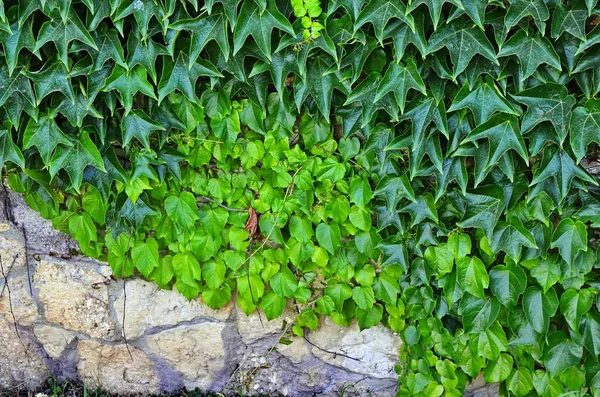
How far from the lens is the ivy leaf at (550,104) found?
1.75m

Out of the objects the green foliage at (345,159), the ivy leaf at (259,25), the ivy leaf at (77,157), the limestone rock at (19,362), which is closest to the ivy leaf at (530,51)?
the green foliage at (345,159)

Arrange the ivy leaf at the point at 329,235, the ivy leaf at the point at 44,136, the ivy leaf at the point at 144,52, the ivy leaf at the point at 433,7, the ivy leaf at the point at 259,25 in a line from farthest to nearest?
the ivy leaf at the point at 329,235, the ivy leaf at the point at 44,136, the ivy leaf at the point at 144,52, the ivy leaf at the point at 259,25, the ivy leaf at the point at 433,7

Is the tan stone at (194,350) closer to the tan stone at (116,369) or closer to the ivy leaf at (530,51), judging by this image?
the tan stone at (116,369)

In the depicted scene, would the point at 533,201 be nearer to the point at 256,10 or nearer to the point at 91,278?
the point at 256,10

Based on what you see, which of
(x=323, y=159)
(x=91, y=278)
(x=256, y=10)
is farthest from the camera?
(x=91, y=278)

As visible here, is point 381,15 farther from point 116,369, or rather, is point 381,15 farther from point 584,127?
point 116,369

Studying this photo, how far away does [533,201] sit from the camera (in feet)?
6.32

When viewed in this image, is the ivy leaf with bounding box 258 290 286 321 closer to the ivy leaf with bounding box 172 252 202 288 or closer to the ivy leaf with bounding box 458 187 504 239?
the ivy leaf with bounding box 172 252 202 288

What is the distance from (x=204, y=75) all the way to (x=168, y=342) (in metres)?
1.11

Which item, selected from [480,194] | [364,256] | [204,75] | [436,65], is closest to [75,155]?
[204,75]

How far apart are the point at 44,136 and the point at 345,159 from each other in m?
1.00

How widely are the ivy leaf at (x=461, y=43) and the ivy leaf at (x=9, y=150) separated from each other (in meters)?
1.36

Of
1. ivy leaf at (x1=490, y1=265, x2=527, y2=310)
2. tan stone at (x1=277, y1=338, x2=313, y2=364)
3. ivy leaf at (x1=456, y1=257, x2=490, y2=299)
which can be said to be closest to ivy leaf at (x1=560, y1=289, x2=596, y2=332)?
ivy leaf at (x1=490, y1=265, x2=527, y2=310)

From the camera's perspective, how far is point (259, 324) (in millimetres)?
2385
